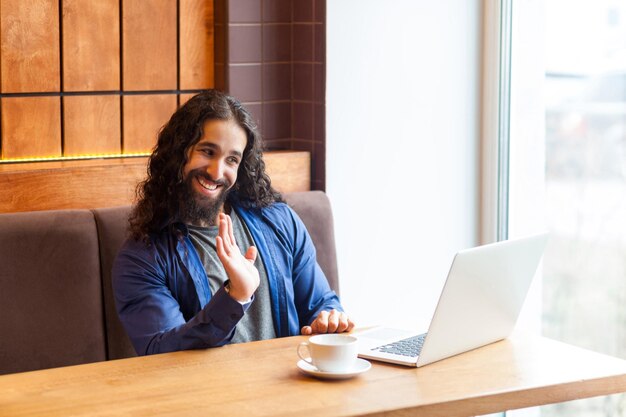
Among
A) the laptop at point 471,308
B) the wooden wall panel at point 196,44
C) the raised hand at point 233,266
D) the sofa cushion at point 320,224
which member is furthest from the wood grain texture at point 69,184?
the laptop at point 471,308

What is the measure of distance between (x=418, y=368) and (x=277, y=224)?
820 millimetres

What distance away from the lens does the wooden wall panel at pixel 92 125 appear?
3010 millimetres

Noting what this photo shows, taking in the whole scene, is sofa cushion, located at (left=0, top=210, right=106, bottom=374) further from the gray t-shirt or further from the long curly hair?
the gray t-shirt

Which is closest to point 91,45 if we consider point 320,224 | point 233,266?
point 320,224

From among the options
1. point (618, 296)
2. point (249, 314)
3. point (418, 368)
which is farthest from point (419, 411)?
point (618, 296)

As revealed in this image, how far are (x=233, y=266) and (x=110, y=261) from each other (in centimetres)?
74

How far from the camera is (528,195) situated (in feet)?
11.6

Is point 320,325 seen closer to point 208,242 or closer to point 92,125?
point 208,242

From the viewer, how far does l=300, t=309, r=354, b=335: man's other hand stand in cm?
240

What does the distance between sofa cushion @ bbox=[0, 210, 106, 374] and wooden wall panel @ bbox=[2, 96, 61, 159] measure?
284mm

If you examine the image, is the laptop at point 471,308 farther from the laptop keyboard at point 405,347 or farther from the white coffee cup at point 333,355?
the white coffee cup at point 333,355

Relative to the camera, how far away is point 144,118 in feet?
10.3

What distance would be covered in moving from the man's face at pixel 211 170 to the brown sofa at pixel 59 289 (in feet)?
1.07

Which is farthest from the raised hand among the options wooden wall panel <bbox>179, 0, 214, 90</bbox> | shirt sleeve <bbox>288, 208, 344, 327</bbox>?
wooden wall panel <bbox>179, 0, 214, 90</bbox>
